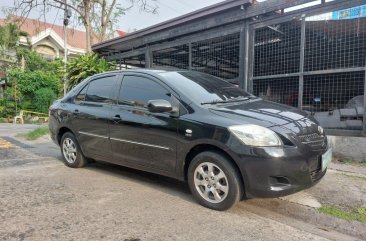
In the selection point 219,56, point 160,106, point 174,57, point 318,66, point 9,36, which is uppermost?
point 9,36

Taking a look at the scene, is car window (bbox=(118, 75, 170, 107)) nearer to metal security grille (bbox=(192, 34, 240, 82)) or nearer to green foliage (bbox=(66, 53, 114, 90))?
metal security grille (bbox=(192, 34, 240, 82))

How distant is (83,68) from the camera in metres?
11.7

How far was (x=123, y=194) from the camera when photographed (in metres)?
4.46

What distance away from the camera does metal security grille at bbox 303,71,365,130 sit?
6258 mm

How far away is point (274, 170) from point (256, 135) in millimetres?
401

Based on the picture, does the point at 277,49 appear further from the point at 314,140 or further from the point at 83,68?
the point at 83,68

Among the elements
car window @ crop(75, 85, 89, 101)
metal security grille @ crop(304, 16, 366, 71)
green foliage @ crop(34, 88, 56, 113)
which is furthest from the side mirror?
green foliage @ crop(34, 88, 56, 113)

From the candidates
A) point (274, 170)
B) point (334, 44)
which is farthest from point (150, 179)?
point (334, 44)

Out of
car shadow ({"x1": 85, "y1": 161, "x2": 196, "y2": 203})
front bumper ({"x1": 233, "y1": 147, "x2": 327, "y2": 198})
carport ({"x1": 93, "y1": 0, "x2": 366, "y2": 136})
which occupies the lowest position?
car shadow ({"x1": 85, "y1": 161, "x2": 196, "y2": 203})

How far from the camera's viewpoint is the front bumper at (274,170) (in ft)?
11.5

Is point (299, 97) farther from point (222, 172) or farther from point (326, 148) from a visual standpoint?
point (222, 172)

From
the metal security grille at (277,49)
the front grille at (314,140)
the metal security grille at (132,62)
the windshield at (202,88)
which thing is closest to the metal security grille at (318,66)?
the metal security grille at (277,49)

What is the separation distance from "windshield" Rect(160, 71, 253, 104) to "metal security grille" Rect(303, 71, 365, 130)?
2.41 metres

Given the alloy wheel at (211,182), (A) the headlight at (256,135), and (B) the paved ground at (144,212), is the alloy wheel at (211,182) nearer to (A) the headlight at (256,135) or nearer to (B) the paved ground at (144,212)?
(B) the paved ground at (144,212)
